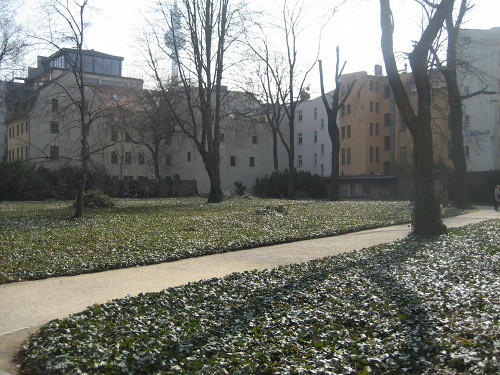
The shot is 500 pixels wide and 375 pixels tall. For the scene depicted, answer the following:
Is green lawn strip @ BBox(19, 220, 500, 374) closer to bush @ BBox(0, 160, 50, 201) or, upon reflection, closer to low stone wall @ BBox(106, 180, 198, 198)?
bush @ BBox(0, 160, 50, 201)

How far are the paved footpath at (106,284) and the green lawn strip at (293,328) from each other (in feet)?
1.86

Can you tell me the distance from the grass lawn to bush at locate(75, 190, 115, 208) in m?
4.33

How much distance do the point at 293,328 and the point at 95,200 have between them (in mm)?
23254

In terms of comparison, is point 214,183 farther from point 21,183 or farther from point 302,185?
point 302,185

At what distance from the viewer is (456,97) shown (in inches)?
1091

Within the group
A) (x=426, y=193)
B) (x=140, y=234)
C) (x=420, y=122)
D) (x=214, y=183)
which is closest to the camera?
(x=426, y=193)

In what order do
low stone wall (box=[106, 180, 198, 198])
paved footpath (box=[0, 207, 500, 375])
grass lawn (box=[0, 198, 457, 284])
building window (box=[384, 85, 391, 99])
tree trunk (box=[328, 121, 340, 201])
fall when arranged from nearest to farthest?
paved footpath (box=[0, 207, 500, 375]) < grass lawn (box=[0, 198, 457, 284]) < tree trunk (box=[328, 121, 340, 201]) < low stone wall (box=[106, 180, 198, 198]) < building window (box=[384, 85, 391, 99])

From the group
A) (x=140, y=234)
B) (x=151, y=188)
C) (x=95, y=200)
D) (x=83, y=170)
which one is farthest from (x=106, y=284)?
(x=151, y=188)

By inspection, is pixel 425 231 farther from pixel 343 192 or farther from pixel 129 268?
pixel 343 192

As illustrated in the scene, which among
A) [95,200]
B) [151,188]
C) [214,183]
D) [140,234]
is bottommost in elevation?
[140,234]

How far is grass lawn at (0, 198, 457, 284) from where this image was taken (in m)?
10.9

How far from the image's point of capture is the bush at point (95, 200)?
1057 inches

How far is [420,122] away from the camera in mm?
14883

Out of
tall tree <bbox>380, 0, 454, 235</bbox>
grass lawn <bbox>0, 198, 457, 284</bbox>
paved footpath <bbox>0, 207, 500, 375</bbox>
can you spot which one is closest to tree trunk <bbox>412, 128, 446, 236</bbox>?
tall tree <bbox>380, 0, 454, 235</bbox>
